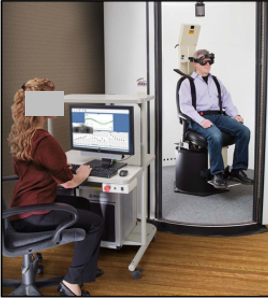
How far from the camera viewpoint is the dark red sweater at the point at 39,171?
1.72 meters

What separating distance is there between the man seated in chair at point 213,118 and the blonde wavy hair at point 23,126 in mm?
1483

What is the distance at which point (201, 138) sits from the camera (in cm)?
298

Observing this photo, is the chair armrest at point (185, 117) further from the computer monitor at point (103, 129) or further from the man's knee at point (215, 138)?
the computer monitor at point (103, 129)

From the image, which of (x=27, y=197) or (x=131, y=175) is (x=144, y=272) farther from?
(x=27, y=197)

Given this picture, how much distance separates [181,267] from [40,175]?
3.22ft

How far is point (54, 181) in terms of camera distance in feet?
5.97

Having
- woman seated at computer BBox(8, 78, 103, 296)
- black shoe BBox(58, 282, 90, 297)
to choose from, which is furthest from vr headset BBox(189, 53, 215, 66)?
black shoe BBox(58, 282, 90, 297)

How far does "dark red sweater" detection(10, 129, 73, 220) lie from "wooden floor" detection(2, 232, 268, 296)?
0.54 meters

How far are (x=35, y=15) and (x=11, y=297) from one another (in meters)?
1.55

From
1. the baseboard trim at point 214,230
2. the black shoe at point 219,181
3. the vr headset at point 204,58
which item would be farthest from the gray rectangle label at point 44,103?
the black shoe at point 219,181

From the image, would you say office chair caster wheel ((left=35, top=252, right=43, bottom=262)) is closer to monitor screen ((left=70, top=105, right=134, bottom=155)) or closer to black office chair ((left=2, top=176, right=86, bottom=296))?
black office chair ((left=2, top=176, right=86, bottom=296))

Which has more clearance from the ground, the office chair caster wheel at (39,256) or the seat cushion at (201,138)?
the seat cushion at (201,138)

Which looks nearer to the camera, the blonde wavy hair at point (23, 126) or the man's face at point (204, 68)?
the blonde wavy hair at point (23, 126)

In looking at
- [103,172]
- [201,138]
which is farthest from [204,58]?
[103,172]
